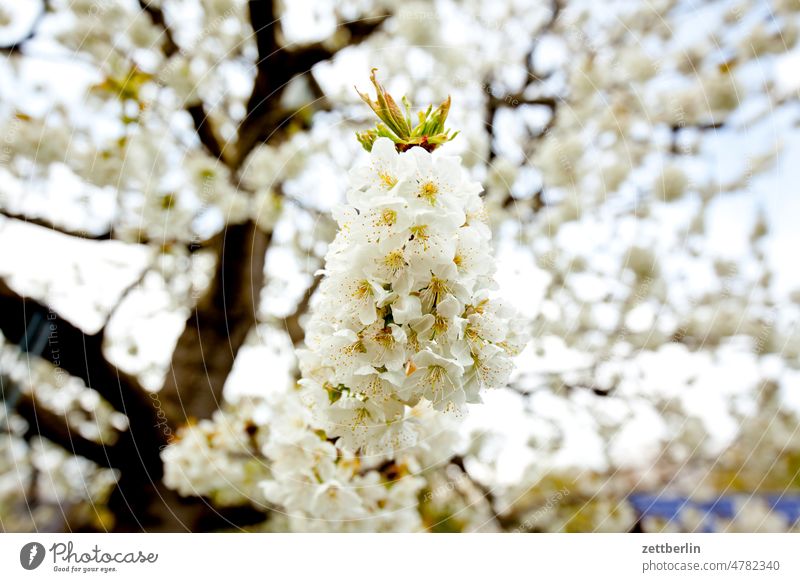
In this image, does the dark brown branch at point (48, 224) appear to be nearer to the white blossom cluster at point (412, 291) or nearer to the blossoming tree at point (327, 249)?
the blossoming tree at point (327, 249)

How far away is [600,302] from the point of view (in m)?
3.42

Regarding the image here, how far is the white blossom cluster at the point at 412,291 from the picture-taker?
84 cm

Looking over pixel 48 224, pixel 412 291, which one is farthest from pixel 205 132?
pixel 412 291

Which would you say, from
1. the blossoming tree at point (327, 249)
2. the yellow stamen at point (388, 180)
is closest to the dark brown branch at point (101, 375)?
the blossoming tree at point (327, 249)

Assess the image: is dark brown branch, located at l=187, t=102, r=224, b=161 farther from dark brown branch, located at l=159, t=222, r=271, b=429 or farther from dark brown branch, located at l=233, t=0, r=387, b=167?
dark brown branch, located at l=159, t=222, r=271, b=429

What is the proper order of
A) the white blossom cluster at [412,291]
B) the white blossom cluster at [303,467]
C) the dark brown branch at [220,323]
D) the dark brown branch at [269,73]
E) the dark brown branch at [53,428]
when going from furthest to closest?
the dark brown branch at [269,73]
the dark brown branch at [220,323]
the dark brown branch at [53,428]
the white blossom cluster at [303,467]
the white blossom cluster at [412,291]

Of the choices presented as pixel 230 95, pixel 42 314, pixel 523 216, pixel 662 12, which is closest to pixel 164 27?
pixel 230 95

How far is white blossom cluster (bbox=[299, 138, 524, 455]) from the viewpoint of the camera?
33.3 inches

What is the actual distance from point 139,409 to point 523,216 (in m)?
2.31

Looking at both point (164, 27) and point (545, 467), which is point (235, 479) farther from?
point (164, 27)

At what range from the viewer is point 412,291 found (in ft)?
2.82

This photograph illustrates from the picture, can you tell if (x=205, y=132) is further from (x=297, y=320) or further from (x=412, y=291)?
(x=412, y=291)
